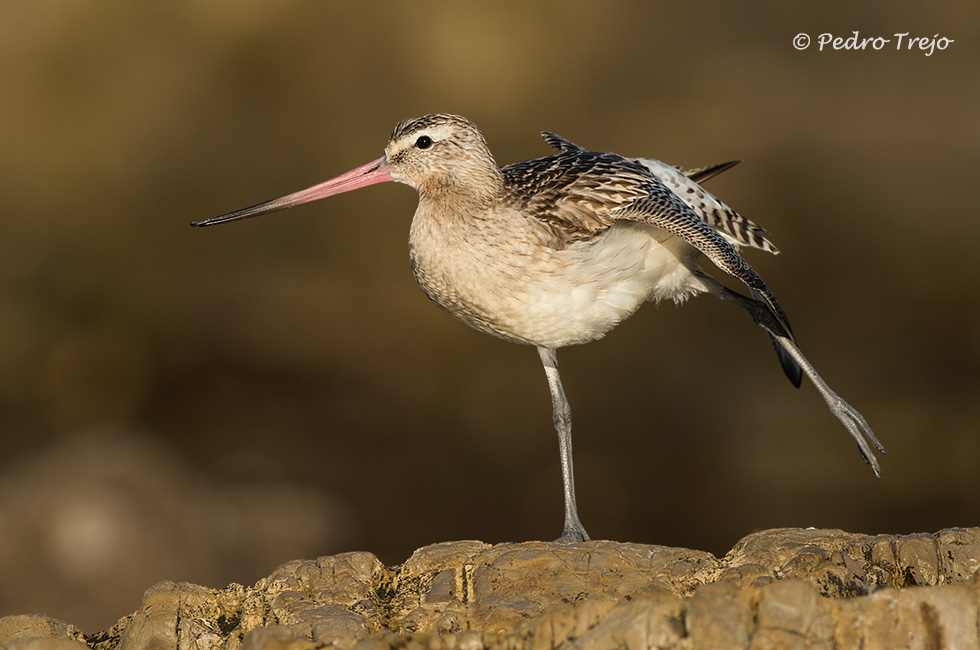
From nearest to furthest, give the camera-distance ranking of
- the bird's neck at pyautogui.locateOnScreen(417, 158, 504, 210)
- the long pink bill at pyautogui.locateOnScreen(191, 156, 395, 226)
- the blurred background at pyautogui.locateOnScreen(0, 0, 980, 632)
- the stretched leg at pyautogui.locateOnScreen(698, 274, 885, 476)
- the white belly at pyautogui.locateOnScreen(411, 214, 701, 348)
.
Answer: the white belly at pyautogui.locateOnScreen(411, 214, 701, 348)
the bird's neck at pyautogui.locateOnScreen(417, 158, 504, 210)
the long pink bill at pyautogui.locateOnScreen(191, 156, 395, 226)
the stretched leg at pyautogui.locateOnScreen(698, 274, 885, 476)
the blurred background at pyautogui.locateOnScreen(0, 0, 980, 632)

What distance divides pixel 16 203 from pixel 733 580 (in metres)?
8.57

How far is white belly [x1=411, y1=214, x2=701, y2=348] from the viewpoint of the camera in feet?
17.1

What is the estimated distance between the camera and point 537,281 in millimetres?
5211

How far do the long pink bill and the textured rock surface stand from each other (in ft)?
6.53

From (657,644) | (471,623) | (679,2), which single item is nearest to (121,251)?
(679,2)

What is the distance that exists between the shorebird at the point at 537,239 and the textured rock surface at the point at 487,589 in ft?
3.36

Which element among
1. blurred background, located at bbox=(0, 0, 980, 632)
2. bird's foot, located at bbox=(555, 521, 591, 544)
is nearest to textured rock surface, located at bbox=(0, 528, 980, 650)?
bird's foot, located at bbox=(555, 521, 591, 544)

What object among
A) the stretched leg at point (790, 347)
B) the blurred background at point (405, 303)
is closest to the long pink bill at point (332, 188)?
the stretched leg at point (790, 347)

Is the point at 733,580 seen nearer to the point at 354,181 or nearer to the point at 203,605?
the point at 203,605

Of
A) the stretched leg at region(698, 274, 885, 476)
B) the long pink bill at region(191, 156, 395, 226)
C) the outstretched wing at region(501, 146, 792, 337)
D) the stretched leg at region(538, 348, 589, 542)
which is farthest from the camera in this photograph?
the stretched leg at region(538, 348, 589, 542)

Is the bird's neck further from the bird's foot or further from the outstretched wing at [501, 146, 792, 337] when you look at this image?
the bird's foot

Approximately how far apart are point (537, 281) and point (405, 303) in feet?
18.5

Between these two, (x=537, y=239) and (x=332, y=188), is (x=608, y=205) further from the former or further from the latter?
(x=332, y=188)

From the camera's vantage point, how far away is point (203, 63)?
1052 centimetres
